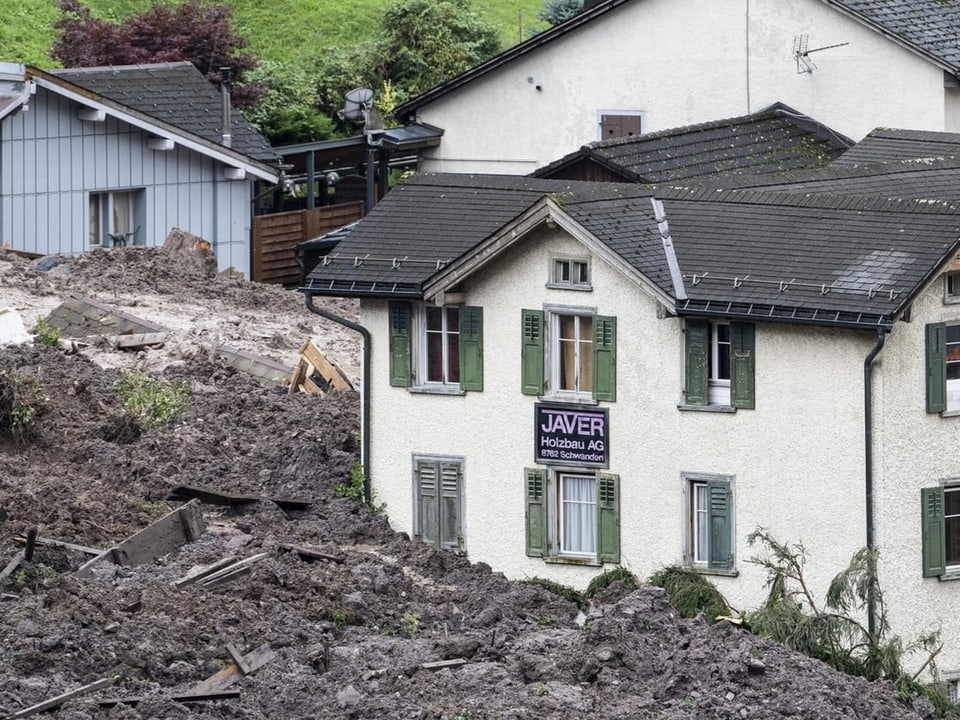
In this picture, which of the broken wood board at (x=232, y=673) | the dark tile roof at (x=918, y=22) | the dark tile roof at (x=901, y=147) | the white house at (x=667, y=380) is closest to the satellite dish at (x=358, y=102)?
the dark tile roof at (x=918, y=22)

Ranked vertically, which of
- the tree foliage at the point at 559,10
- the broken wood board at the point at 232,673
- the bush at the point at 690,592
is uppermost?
the tree foliage at the point at 559,10

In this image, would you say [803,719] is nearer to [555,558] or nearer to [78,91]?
[555,558]

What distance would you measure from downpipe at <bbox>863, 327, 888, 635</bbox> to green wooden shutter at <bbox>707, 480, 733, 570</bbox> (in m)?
2.05

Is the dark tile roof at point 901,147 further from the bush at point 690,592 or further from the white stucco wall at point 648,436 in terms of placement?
the bush at point 690,592

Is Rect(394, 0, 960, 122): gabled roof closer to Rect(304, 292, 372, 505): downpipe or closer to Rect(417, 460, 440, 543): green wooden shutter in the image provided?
Rect(304, 292, 372, 505): downpipe

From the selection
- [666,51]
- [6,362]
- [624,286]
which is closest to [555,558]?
[624,286]

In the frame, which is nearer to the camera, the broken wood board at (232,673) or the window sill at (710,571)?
the broken wood board at (232,673)

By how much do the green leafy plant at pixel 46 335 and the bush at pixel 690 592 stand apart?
40.9 ft

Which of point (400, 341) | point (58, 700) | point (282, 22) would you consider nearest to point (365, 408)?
point (400, 341)

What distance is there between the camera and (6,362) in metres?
46.2

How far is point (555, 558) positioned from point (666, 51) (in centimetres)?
1726

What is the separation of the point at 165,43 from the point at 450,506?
85.9 feet

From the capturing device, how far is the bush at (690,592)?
38.8m

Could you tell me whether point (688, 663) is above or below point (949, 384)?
below
